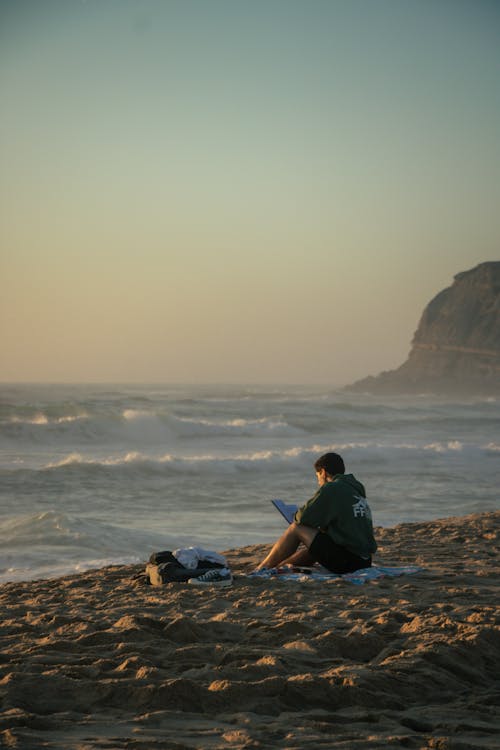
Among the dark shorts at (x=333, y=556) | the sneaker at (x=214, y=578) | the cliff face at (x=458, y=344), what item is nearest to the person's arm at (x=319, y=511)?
the dark shorts at (x=333, y=556)

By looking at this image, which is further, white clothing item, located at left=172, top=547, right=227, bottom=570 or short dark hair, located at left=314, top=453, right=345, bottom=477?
white clothing item, located at left=172, top=547, right=227, bottom=570

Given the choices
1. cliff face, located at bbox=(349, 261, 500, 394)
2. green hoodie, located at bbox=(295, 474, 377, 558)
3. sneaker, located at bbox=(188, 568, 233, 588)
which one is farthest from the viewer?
cliff face, located at bbox=(349, 261, 500, 394)

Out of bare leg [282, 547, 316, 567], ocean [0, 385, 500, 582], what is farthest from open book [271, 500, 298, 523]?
ocean [0, 385, 500, 582]

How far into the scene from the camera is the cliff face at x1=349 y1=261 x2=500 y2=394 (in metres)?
91.8

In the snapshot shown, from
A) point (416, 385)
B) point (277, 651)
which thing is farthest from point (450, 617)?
point (416, 385)

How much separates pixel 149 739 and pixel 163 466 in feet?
53.9

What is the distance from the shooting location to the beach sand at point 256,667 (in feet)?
9.07

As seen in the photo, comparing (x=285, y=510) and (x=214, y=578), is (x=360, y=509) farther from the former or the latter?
(x=214, y=578)

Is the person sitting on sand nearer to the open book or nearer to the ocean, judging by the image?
the open book

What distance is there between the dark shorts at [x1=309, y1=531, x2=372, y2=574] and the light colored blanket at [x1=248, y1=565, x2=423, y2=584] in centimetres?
5

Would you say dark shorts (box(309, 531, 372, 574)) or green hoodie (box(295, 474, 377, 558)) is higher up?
green hoodie (box(295, 474, 377, 558))

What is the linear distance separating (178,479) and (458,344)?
84161 millimetres

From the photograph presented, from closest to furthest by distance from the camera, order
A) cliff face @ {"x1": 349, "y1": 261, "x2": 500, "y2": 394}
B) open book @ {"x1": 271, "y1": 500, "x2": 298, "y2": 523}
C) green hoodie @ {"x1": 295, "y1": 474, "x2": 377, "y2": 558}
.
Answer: green hoodie @ {"x1": 295, "y1": 474, "x2": 377, "y2": 558}
open book @ {"x1": 271, "y1": 500, "x2": 298, "y2": 523}
cliff face @ {"x1": 349, "y1": 261, "x2": 500, "y2": 394}

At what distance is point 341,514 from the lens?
561cm
